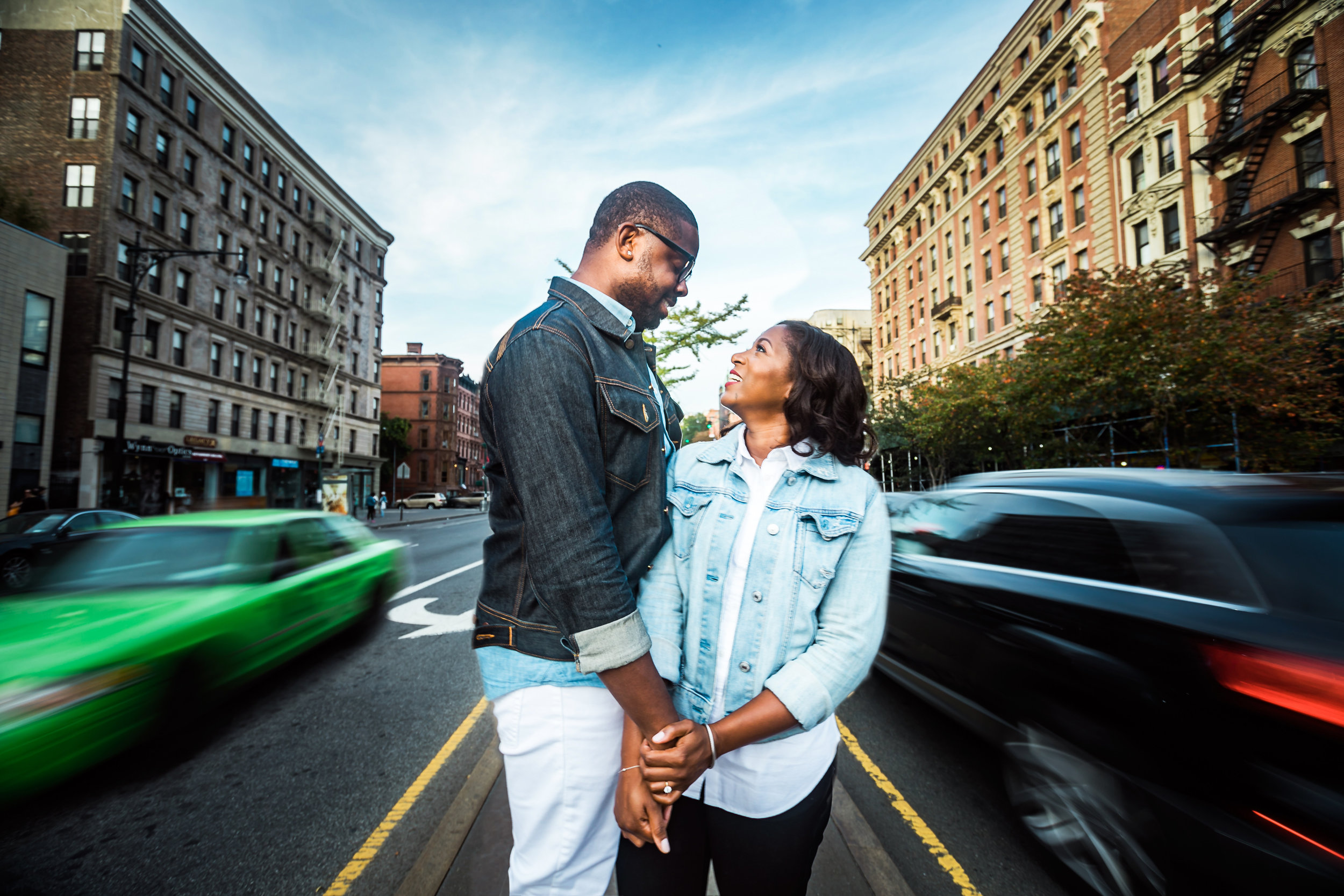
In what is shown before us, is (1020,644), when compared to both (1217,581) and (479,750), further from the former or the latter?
(479,750)

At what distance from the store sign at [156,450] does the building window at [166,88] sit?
15272mm

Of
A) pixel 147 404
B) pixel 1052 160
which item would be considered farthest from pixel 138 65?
pixel 1052 160

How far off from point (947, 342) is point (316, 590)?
3877 centimetres

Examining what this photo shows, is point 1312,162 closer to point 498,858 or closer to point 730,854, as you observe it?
point 730,854

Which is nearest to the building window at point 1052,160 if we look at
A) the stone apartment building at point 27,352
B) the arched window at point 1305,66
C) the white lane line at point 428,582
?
the arched window at point 1305,66

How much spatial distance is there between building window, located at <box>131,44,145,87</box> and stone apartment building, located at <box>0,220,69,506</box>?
362 inches

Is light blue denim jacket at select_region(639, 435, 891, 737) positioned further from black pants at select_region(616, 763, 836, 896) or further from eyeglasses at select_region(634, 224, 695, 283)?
eyeglasses at select_region(634, 224, 695, 283)

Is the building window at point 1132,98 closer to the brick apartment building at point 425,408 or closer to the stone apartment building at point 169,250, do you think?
the stone apartment building at point 169,250

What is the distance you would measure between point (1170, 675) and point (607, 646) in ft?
7.53

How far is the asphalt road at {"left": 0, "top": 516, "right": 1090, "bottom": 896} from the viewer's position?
2.65m

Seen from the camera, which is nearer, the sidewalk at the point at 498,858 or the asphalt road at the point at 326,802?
the sidewalk at the point at 498,858

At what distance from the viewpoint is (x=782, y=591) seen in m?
1.41

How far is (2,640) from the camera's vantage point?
3318 mm

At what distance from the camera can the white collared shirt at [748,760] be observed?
1.43 meters
